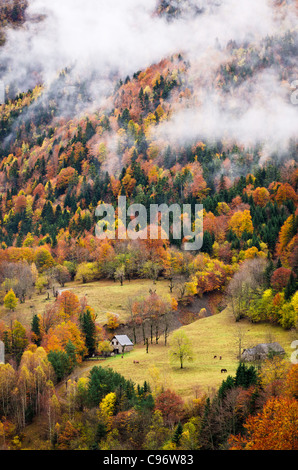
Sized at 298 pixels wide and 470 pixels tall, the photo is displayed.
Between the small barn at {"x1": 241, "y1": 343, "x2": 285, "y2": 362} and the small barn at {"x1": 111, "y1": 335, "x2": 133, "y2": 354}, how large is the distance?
24478mm

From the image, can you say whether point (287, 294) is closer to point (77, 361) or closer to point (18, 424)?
point (77, 361)

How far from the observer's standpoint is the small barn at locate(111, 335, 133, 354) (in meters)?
88.2

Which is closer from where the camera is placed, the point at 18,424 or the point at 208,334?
the point at 18,424

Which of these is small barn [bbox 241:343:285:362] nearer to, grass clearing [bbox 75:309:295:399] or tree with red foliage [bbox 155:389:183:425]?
grass clearing [bbox 75:309:295:399]

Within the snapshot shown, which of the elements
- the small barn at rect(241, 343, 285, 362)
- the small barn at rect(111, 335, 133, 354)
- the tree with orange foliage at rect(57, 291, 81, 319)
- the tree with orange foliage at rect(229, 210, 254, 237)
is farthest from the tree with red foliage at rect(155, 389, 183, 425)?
the tree with orange foliage at rect(229, 210, 254, 237)

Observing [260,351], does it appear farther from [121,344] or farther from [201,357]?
[121,344]

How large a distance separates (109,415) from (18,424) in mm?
14573

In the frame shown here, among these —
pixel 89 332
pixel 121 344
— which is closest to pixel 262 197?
pixel 121 344

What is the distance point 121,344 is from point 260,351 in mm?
27664

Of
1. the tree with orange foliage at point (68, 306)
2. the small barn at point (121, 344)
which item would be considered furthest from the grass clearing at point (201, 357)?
the tree with orange foliage at point (68, 306)

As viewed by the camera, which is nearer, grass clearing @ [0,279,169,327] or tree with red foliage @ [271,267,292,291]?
tree with red foliage @ [271,267,292,291]
